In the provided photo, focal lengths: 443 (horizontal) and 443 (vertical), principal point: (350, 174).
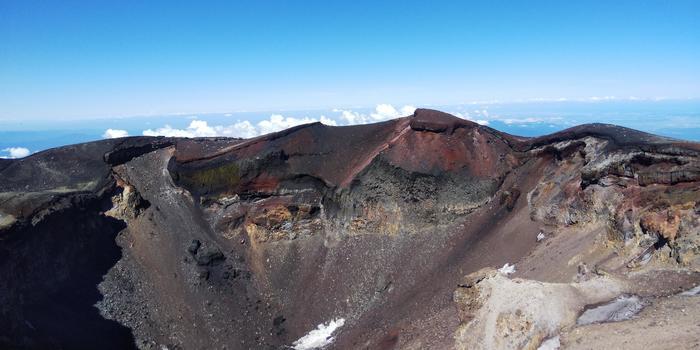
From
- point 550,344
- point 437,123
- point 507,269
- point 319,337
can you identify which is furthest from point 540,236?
point 319,337

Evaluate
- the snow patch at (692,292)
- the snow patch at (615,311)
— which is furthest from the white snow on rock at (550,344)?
the snow patch at (692,292)

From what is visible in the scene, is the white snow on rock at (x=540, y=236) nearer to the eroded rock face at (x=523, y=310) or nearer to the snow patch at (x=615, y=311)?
the eroded rock face at (x=523, y=310)

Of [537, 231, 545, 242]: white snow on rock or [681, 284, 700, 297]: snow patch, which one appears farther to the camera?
[537, 231, 545, 242]: white snow on rock

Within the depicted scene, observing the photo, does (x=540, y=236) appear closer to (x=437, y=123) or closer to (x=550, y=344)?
(x=437, y=123)

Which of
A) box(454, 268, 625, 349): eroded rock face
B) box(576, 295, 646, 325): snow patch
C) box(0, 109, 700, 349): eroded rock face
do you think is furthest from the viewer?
box(0, 109, 700, 349): eroded rock face

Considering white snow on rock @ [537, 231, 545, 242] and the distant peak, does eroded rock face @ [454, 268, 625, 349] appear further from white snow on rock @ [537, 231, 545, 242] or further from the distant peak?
the distant peak

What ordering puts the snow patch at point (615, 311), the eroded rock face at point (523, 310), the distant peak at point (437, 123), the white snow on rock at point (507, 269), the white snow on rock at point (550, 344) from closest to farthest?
the white snow on rock at point (550, 344)
the snow patch at point (615, 311)
the eroded rock face at point (523, 310)
the white snow on rock at point (507, 269)
the distant peak at point (437, 123)

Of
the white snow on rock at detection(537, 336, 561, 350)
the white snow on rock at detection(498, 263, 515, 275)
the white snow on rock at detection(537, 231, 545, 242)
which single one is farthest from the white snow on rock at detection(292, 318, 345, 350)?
the white snow on rock at detection(537, 336, 561, 350)

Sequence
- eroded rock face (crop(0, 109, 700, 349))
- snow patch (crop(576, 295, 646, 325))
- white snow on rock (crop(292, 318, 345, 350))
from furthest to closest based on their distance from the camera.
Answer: white snow on rock (crop(292, 318, 345, 350)), eroded rock face (crop(0, 109, 700, 349)), snow patch (crop(576, 295, 646, 325))
